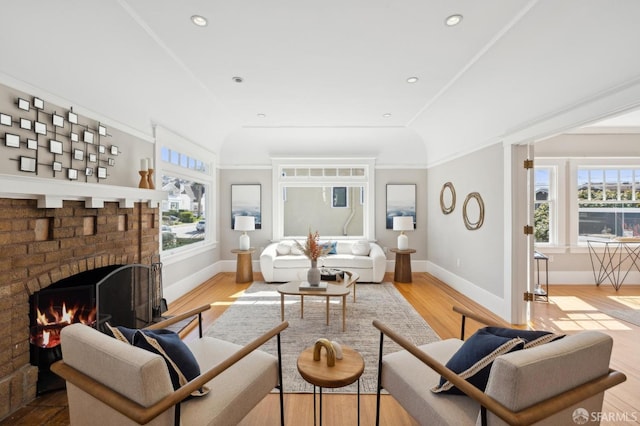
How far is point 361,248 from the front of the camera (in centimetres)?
524

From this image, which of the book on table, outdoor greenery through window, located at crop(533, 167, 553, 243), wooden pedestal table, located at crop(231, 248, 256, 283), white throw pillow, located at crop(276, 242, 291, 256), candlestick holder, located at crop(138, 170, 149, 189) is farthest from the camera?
white throw pillow, located at crop(276, 242, 291, 256)

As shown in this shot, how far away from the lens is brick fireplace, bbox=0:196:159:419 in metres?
1.80

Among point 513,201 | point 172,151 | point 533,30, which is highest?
point 533,30

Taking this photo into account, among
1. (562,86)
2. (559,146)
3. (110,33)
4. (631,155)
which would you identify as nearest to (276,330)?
(110,33)

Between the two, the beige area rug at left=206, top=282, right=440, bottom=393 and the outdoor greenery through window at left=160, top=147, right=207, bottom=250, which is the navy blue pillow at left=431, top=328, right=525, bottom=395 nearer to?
the beige area rug at left=206, top=282, right=440, bottom=393

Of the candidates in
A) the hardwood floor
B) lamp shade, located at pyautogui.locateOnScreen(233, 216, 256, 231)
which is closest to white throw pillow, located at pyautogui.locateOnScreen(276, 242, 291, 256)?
lamp shade, located at pyautogui.locateOnScreen(233, 216, 256, 231)

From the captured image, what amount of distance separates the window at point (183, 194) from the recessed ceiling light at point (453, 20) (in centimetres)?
340

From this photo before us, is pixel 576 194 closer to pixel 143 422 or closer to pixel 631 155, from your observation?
pixel 631 155

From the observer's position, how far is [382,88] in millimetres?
3383

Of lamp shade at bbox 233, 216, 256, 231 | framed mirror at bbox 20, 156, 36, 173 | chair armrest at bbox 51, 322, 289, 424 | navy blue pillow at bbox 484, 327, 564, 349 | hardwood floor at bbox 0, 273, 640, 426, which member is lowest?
hardwood floor at bbox 0, 273, 640, 426

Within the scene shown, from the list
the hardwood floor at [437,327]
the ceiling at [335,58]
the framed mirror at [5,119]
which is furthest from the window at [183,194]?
the framed mirror at [5,119]

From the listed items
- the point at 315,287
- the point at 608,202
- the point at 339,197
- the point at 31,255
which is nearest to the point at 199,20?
the point at 31,255

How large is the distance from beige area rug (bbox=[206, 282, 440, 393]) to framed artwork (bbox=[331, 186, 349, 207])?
220cm

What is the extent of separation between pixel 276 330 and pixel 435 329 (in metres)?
2.21
